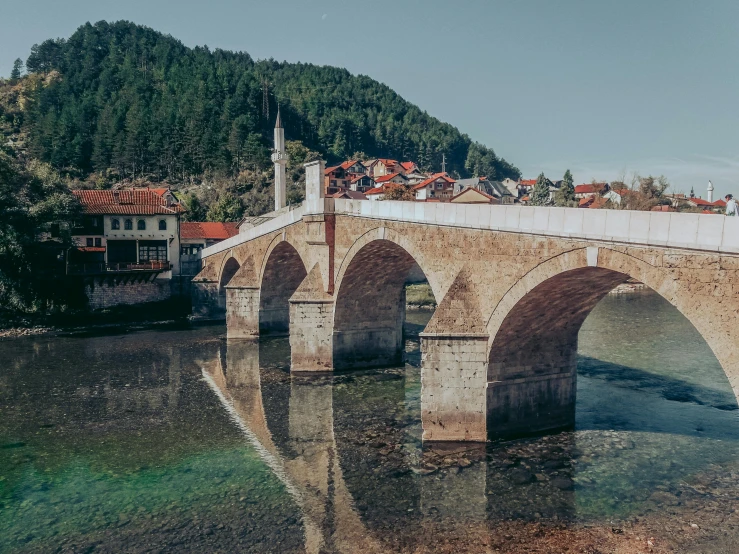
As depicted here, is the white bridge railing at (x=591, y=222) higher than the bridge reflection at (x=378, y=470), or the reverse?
the white bridge railing at (x=591, y=222)

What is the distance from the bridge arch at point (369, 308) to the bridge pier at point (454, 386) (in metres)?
6.62

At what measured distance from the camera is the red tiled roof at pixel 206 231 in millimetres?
46188

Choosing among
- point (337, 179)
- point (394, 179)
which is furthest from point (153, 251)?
point (394, 179)

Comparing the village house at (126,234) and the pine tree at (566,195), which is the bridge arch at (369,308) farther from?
the pine tree at (566,195)

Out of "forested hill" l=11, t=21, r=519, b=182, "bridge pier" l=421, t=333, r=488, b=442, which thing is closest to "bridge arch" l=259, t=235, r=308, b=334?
"bridge pier" l=421, t=333, r=488, b=442

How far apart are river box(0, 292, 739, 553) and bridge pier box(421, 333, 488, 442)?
19.2 inches

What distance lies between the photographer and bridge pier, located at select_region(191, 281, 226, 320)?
35406mm

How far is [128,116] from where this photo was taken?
240ft

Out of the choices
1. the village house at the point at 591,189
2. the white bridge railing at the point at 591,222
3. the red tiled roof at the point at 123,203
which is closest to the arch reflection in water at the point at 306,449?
the white bridge railing at the point at 591,222

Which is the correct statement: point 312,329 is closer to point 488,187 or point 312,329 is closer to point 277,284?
point 277,284

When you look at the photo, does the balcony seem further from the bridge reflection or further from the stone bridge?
the bridge reflection

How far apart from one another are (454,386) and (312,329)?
9177 mm

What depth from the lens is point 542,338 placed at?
14.9 metres

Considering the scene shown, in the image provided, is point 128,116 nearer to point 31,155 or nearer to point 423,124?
point 31,155
